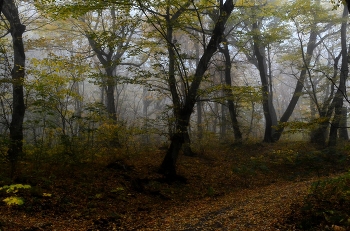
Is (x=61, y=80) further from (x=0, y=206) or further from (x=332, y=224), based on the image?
(x=332, y=224)

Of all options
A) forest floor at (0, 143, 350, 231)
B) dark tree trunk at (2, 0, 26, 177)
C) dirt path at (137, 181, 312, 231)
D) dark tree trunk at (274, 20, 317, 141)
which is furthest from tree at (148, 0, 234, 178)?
dark tree trunk at (274, 20, 317, 141)

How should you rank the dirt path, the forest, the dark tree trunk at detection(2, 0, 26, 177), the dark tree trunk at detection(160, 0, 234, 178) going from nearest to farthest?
1. the dirt path
2. the forest
3. the dark tree trunk at detection(160, 0, 234, 178)
4. the dark tree trunk at detection(2, 0, 26, 177)

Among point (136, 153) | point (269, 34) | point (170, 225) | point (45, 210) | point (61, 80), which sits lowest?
point (170, 225)

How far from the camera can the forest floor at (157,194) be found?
5547mm

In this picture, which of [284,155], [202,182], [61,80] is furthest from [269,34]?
[61,80]

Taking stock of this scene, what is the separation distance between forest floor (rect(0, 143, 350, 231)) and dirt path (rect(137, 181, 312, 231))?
2cm

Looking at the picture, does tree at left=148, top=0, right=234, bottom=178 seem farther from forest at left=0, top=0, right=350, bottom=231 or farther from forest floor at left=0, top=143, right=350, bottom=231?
forest floor at left=0, top=143, right=350, bottom=231

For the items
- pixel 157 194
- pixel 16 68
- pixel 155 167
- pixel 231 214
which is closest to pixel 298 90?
pixel 155 167

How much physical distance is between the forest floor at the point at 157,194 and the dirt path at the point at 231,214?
0.02 m

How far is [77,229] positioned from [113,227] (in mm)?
713

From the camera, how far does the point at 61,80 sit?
9.18 m

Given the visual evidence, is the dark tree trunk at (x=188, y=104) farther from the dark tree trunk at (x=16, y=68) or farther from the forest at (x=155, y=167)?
the dark tree trunk at (x=16, y=68)

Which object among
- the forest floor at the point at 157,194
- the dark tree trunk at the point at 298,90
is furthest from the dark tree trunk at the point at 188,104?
the dark tree trunk at the point at 298,90

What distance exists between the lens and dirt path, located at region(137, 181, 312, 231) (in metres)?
5.35
